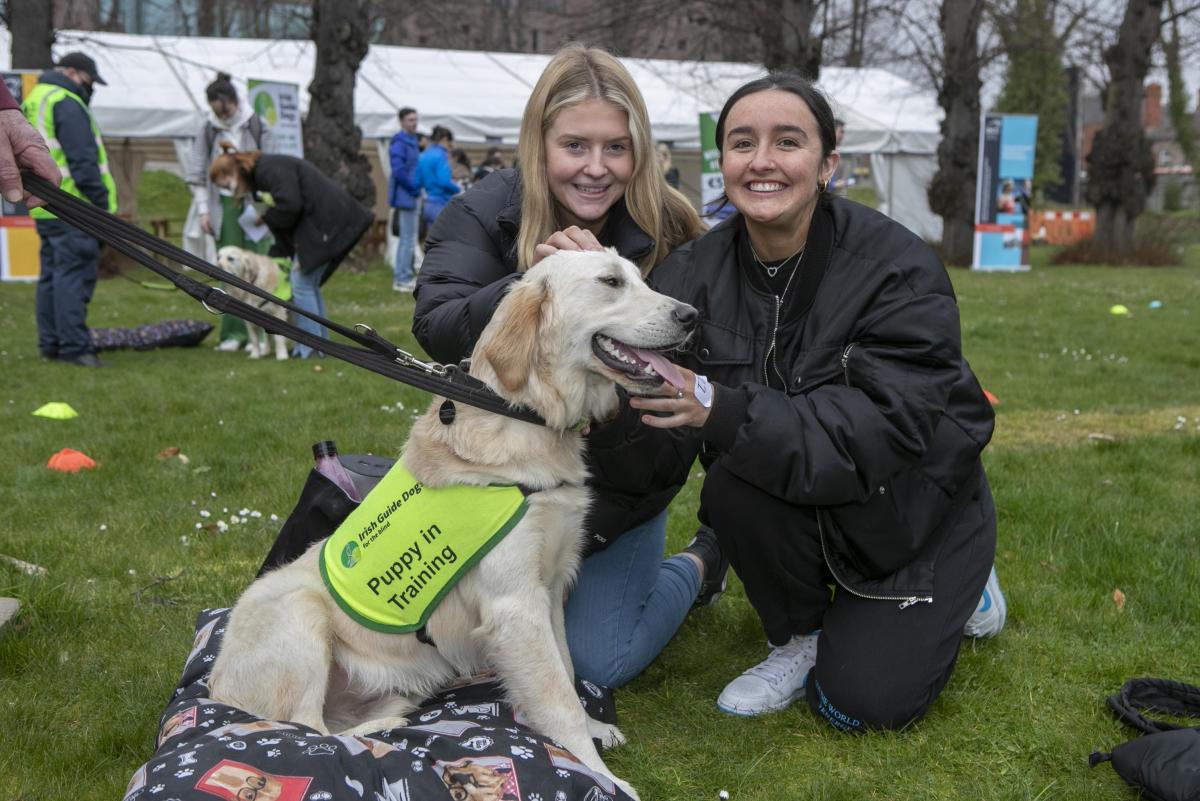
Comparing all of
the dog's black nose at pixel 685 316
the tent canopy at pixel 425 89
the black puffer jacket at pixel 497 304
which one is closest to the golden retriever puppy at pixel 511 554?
the dog's black nose at pixel 685 316

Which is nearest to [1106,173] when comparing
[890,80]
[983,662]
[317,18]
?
[890,80]

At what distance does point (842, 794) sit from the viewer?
109 inches

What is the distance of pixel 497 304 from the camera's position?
3139 millimetres

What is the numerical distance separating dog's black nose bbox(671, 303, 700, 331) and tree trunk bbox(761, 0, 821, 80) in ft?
47.8

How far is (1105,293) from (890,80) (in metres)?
15.9

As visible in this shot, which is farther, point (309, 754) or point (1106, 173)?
point (1106, 173)

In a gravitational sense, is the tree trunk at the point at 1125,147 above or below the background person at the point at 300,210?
above

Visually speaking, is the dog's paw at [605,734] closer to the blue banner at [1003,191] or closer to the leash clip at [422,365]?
the leash clip at [422,365]

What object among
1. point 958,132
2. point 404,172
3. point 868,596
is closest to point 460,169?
point 404,172

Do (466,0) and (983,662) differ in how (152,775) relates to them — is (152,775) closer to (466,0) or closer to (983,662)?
(983,662)

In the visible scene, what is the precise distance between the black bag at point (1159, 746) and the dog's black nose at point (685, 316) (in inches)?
62.4

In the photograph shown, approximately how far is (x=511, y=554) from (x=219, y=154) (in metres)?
9.53

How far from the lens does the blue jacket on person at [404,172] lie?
15922 mm

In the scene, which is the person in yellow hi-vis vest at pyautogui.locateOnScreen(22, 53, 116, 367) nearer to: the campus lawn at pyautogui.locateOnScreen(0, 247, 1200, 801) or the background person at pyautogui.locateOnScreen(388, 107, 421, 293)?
the campus lawn at pyautogui.locateOnScreen(0, 247, 1200, 801)
